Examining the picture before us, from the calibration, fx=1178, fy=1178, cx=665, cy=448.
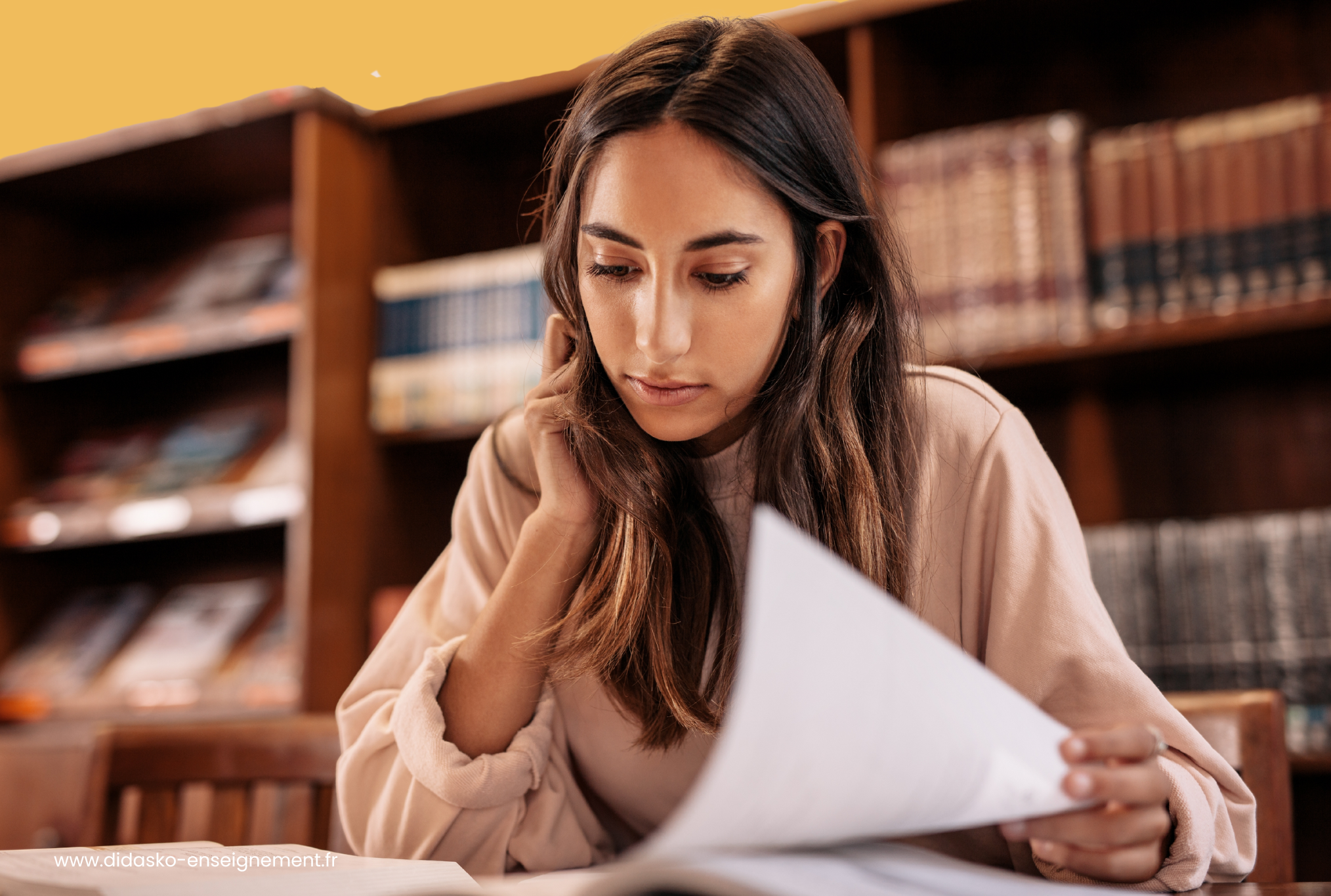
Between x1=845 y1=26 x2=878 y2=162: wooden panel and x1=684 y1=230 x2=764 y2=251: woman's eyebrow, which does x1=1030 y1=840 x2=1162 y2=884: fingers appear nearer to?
x1=684 y1=230 x2=764 y2=251: woman's eyebrow

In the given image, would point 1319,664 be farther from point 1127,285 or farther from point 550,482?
point 550,482

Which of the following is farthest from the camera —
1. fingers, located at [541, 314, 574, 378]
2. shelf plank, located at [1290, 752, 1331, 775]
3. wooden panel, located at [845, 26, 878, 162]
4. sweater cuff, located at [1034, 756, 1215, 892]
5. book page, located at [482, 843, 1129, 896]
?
wooden panel, located at [845, 26, 878, 162]

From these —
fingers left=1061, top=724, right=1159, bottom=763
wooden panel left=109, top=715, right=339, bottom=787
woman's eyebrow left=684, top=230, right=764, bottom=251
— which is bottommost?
wooden panel left=109, top=715, right=339, bottom=787

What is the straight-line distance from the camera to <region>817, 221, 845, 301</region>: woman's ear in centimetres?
97

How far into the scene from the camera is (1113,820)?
0.65 metres

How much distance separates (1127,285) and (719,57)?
0.97 m

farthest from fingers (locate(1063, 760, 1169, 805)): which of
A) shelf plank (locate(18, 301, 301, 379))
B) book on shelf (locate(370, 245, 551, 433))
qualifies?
shelf plank (locate(18, 301, 301, 379))

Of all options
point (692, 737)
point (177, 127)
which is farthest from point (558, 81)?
point (692, 737)

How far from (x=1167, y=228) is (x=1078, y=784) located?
1.27 metres

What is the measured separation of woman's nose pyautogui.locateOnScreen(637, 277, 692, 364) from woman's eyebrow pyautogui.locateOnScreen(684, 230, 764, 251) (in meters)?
0.03

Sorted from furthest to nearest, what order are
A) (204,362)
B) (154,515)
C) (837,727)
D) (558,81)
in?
(204,362)
(154,515)
(558,81)
(837,727)

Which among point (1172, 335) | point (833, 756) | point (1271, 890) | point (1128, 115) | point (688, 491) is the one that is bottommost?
point (1271, 890)

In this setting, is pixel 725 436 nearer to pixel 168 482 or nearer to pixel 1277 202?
pixel 1277 202

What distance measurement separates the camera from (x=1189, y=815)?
70 cm
